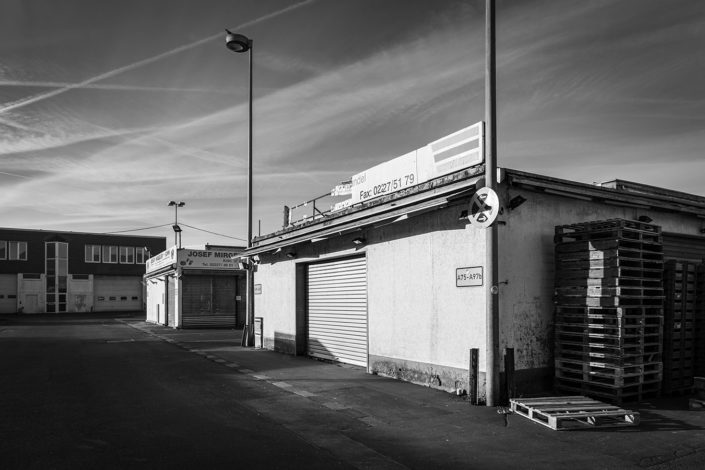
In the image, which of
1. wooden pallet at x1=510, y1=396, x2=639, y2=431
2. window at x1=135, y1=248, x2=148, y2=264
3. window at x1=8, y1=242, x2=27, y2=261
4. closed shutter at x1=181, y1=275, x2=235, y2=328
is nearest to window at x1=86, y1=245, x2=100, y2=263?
window at x1=135, y1=248, x2=148, y2=264

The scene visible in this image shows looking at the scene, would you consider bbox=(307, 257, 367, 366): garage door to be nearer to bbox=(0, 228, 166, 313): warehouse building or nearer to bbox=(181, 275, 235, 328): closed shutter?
bbox=(181, 275, 235, 328): closed shutter

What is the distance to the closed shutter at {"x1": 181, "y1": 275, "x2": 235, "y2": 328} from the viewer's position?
29969mm

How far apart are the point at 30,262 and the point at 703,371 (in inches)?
2446

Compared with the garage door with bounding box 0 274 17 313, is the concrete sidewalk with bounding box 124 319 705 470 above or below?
above

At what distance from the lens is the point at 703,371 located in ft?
32.2

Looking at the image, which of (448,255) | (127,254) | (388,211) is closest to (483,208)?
(448,255)

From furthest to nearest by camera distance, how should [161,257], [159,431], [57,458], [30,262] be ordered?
[30,262], [161,257], [159,431], [57,458]

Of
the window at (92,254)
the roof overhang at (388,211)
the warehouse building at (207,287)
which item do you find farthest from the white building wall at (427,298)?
the window at (92,254)

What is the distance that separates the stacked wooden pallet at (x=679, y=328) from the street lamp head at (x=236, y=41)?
1337 cm

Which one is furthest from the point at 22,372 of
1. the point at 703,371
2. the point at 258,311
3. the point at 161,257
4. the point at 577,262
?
the point at 161,257

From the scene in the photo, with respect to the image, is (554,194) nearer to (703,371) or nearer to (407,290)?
(407,290)

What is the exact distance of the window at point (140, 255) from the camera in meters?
62.1

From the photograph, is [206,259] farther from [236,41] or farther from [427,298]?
[427,298]

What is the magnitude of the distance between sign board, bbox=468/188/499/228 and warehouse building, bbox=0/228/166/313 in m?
58.6
